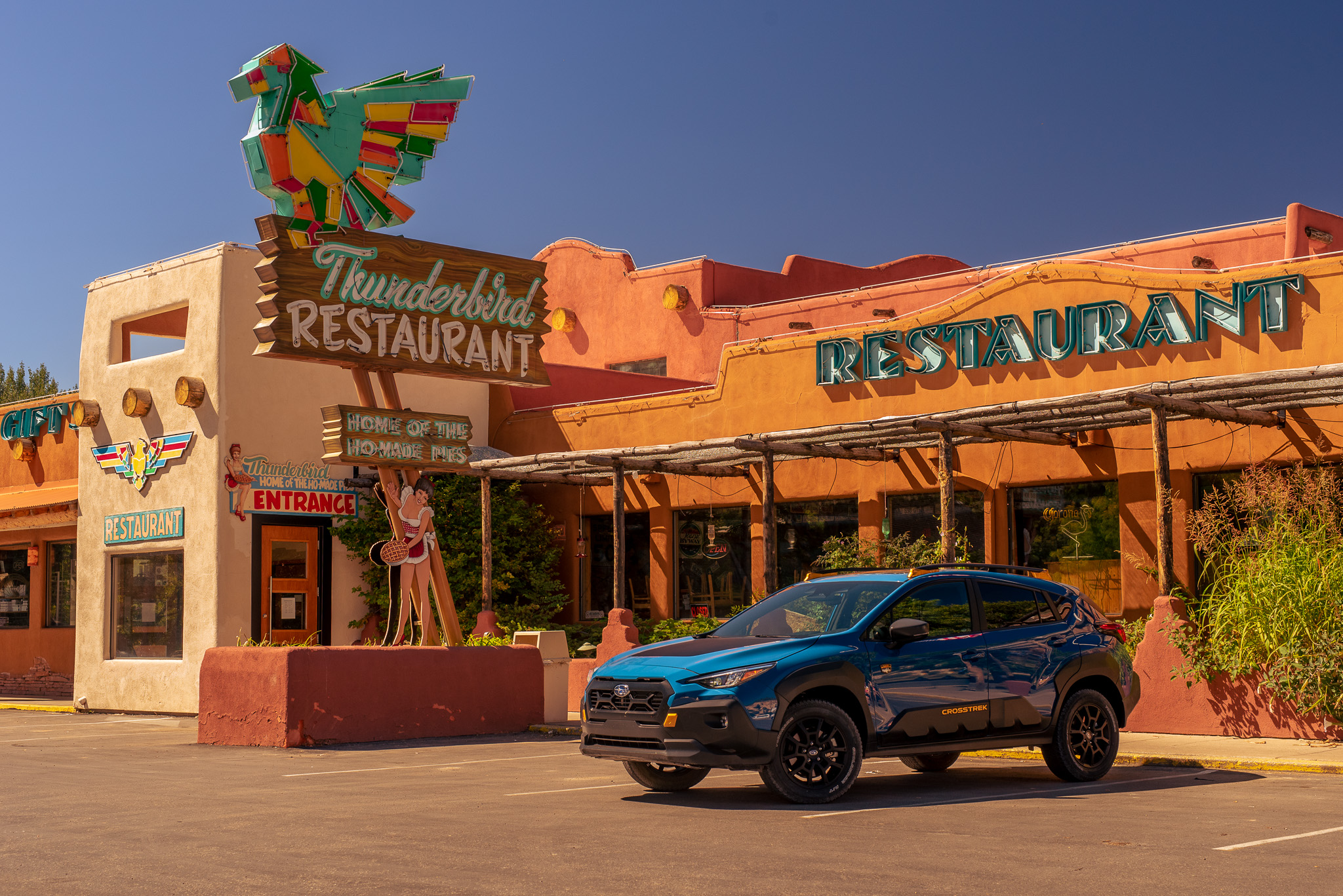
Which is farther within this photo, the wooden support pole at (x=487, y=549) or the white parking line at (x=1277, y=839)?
the wooden support pole at (x=487, y=549)

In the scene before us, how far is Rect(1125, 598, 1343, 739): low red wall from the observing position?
1489 centimetres

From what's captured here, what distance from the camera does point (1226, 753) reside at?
536 inches

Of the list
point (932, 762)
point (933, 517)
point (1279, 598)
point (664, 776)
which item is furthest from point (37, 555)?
point (1279, 598)

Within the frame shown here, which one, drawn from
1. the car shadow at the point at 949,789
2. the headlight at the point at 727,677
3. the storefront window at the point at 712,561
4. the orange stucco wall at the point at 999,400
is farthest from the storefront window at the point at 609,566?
the headlight at the point at 727,677

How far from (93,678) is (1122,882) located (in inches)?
819

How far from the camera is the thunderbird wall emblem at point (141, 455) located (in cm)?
2322

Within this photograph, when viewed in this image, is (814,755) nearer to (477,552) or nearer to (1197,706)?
(1197,706)

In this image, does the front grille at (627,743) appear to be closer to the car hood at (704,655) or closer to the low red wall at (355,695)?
the car hood at (704,655)

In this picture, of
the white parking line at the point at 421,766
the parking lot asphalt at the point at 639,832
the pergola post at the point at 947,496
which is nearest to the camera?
the parking lot asphalt at the point at 639,832

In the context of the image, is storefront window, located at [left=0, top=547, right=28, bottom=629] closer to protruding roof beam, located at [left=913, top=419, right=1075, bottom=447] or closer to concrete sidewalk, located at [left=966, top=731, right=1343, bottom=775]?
protruding roof beam, located at [left=913, top=419, right=1075, bottom=447]

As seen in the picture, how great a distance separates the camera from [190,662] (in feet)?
74.0

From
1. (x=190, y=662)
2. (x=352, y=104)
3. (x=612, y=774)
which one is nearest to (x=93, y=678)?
(x=190, y=662)

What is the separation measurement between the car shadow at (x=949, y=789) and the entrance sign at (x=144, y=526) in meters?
13.6

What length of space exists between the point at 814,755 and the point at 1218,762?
4.82 metres
